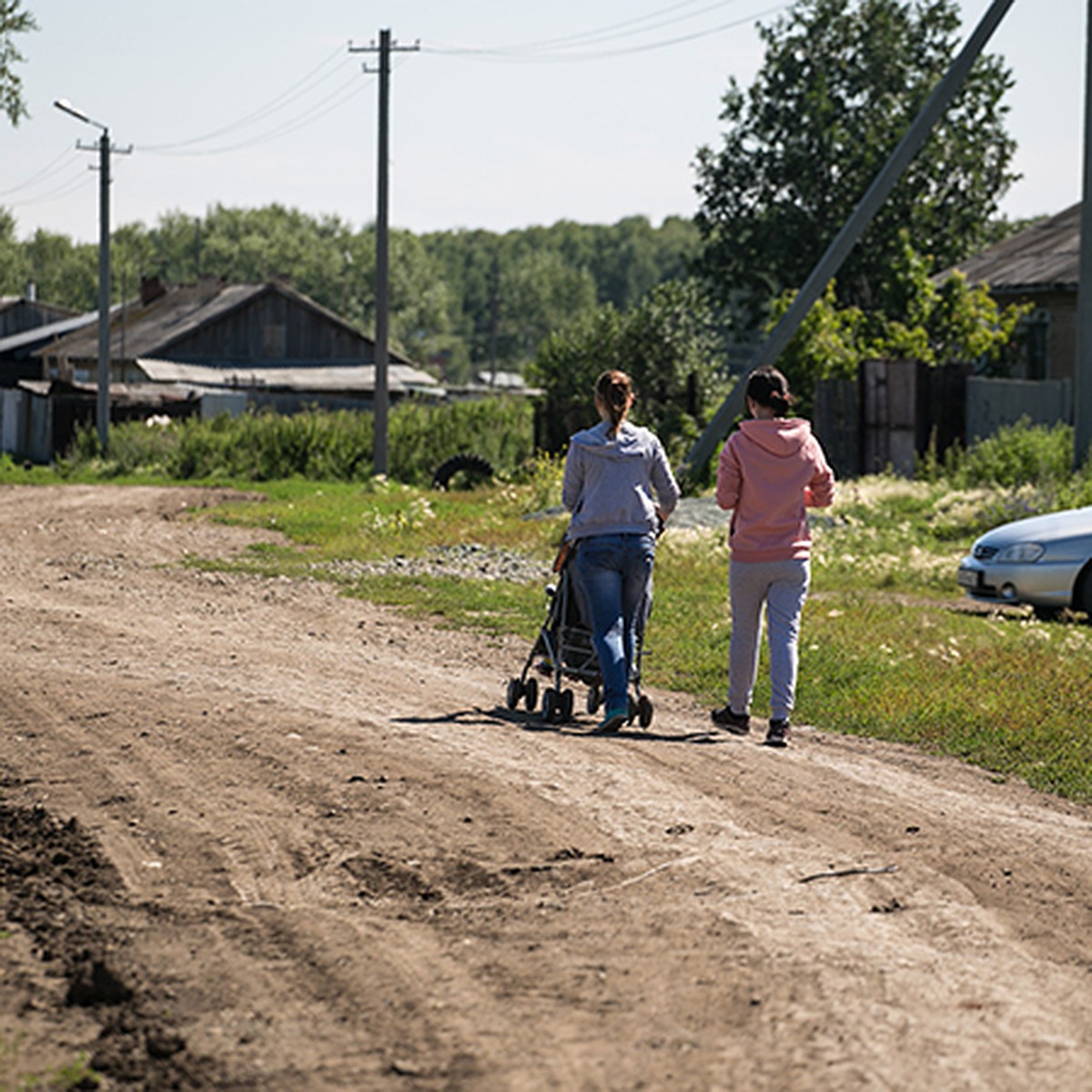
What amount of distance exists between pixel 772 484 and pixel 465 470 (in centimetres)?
2332

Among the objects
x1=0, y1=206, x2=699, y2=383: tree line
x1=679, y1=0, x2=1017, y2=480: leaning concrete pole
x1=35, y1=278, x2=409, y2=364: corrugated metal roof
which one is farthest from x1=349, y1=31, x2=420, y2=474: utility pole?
x1=0, y1=206, x2=699, y2=383: tree line

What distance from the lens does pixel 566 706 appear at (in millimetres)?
9383

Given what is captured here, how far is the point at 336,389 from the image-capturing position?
215ft

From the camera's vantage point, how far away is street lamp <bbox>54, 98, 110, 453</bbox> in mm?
39531

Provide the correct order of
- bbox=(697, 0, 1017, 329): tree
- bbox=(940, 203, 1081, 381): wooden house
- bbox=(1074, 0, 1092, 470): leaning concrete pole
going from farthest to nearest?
bbox=(697, 0, 1017, 329): tree < bbox=(940, 203, 1081, 381): wooden house < bbox=(1074, 0, 1092, 470): leaning concrete pole

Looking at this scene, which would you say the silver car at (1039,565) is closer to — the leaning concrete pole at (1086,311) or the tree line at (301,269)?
the leaning concrete pole at (1086,311)

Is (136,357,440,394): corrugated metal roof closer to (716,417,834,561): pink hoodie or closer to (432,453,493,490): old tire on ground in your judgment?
(432,453,493,490): old tire on ground

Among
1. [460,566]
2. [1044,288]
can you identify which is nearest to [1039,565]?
[460,566]

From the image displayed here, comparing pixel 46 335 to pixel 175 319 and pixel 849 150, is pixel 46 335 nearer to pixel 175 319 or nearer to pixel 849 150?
pixel 175 319

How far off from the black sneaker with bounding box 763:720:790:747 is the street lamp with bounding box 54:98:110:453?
105 ft

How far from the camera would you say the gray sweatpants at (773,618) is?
9.09 m

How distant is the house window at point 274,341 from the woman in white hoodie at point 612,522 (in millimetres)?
60937

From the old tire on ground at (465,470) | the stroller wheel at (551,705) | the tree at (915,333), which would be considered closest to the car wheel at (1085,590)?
the stroller wheel at (551,705)

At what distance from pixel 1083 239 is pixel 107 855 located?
19208 millimetres
